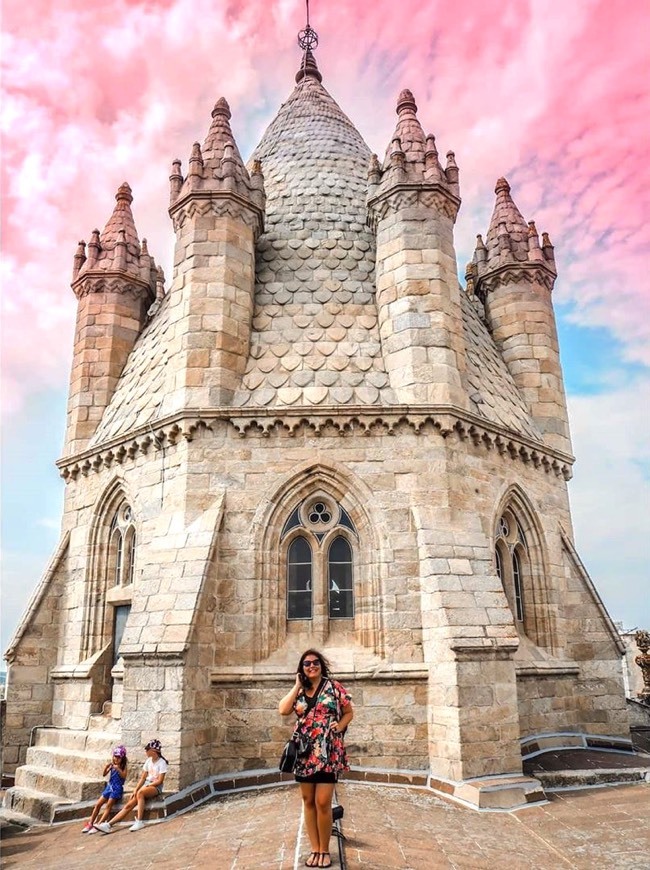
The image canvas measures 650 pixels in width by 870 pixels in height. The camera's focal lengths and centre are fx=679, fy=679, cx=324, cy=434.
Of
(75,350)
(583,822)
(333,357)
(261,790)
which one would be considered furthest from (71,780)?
(75,350)

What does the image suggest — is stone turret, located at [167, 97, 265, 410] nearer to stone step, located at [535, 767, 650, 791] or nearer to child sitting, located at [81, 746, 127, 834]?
child sitting, located at [81, 746, 127, 834]

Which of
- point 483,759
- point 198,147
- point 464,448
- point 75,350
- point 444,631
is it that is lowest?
point 483,759

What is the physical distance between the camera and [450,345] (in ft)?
39.9

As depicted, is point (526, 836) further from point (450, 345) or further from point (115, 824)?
point (450, 345)

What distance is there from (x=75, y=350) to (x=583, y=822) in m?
13.2

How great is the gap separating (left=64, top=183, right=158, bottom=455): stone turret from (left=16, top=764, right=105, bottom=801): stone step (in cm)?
612

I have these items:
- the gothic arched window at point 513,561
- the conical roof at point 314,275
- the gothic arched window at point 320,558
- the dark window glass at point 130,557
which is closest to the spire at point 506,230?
the conical roof at point 314,275

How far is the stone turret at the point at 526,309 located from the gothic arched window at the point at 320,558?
18.3 feet

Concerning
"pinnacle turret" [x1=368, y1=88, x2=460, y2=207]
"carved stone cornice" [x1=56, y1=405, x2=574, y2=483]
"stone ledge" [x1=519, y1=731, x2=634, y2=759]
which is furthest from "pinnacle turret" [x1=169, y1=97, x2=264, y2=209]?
"stone ledge" [x1=519, y1=731, x2=634, y2=759]

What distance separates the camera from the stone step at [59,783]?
31.6ft

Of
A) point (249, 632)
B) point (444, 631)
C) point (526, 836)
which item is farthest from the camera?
point (249, 632)

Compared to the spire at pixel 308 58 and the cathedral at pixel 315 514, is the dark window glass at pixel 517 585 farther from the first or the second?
the spire at pixel 308 58

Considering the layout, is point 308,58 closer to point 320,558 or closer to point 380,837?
point 320,558

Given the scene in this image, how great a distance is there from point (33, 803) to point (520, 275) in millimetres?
13814
